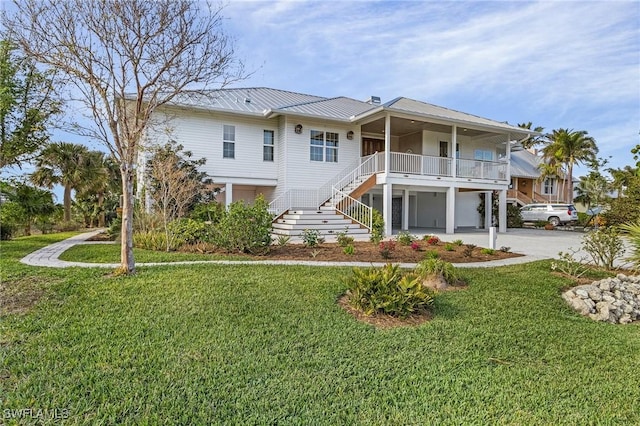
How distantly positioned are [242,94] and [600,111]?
15714 millimetres

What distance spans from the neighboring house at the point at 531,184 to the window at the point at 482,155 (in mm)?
9568

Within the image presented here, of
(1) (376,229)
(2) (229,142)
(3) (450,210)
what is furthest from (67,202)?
(3) (450,210)

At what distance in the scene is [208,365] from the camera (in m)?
3.44

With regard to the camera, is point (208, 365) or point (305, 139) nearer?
point (208, 365)

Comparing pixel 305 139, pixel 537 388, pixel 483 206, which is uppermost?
pixel 305 139

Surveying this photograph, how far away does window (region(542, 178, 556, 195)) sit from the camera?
3458 cm

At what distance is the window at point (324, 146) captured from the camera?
16781mm

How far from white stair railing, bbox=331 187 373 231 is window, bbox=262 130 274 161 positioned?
11.3 feet

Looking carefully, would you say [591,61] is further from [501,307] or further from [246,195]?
[246,195]

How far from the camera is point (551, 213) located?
25344mm

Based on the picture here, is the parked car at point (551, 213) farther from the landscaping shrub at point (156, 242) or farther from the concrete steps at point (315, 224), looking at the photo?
the landscaping shrub at point (156, 242)

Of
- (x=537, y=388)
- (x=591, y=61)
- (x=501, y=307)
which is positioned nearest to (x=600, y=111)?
(x=591, y=61)

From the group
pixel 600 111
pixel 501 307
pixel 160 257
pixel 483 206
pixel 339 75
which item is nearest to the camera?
pixel 501 307

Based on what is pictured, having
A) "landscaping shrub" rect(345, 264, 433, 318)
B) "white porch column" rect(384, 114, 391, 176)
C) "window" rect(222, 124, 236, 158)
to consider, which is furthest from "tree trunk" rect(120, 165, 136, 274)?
"white porch column" rect(384, 114, 391, 176)
